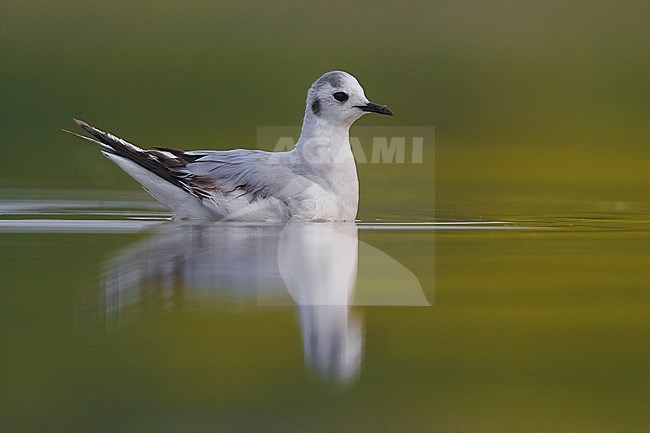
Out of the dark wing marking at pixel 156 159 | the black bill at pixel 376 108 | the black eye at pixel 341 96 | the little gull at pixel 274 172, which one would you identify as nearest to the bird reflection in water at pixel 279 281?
the little gull at pixel 274 172

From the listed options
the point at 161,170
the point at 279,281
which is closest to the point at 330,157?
the point at 161,170

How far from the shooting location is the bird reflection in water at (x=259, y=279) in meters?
4.16

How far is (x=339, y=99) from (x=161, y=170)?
1154 mm

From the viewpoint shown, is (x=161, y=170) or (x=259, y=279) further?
(x=161, y=170)

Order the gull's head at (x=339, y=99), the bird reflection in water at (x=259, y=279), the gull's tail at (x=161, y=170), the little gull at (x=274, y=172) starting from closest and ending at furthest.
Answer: the bird reflection in water at (x=259, y=279) < the little gull at (x=274, y=172) < the gull's tail at (x=161, y=170) < the gull's head at (x=339, y=99)

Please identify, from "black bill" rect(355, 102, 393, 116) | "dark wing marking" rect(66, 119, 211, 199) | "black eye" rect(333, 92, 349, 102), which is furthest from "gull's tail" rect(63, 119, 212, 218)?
"black bill" rect(355, 102, 393, 116)

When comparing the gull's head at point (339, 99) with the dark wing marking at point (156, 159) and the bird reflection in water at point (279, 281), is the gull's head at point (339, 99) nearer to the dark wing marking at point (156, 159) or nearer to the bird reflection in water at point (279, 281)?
the dark wing marking at point (156, 159)

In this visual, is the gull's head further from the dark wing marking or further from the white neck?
the dark wing marking

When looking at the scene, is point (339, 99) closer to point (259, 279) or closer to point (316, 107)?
point (316, 107)

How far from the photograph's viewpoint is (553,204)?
8070 mm

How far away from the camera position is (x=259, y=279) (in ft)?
16.1

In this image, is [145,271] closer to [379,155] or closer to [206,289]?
Result: [206,289]

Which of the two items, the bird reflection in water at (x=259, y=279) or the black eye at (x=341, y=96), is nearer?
the bird reflection in water at (x=259, y=279)

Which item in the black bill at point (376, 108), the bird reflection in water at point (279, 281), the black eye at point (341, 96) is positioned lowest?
the bird reflection in water at point (279, 281)
